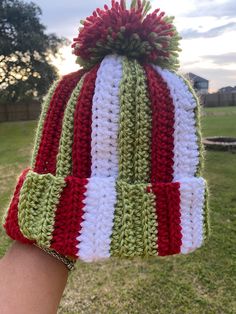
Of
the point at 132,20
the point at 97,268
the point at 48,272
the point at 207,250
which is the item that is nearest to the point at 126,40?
the point at 132,20

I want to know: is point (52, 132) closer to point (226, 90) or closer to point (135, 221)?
point (135, 221)

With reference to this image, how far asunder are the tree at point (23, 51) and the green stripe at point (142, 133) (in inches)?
482

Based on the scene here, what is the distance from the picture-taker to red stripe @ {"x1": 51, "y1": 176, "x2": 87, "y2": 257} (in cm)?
74

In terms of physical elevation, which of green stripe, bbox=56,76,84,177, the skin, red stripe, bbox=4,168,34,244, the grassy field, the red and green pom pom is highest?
the red and green pom pom

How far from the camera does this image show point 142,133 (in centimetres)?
77

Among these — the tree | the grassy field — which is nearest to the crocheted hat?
the grassy field

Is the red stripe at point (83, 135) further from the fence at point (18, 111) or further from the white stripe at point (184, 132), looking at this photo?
the fence at point (18, 111)

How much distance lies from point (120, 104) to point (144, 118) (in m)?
0.05

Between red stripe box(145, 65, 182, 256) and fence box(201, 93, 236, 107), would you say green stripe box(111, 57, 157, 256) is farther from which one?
fence box(201, 93, 236, 107)

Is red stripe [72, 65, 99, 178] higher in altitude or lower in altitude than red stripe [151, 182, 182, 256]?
higher

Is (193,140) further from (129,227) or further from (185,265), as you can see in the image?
(185,265)

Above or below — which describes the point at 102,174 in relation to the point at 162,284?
above

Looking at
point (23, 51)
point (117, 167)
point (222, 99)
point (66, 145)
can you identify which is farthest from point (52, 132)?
point (222, 99)

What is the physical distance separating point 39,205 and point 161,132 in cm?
27
